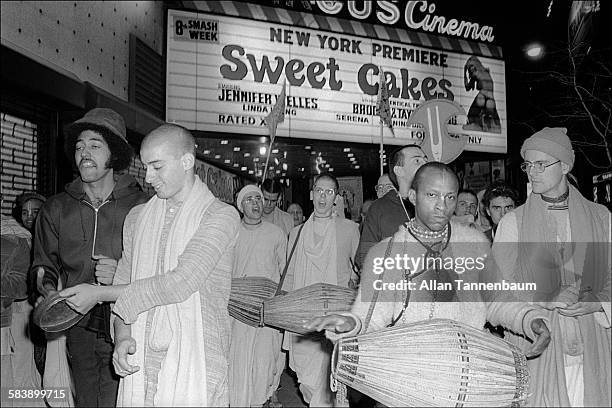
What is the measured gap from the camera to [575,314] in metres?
3.29

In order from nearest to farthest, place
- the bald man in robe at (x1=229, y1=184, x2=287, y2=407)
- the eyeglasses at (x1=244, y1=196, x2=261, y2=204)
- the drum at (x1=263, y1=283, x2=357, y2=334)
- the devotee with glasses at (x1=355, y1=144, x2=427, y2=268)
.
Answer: the devotee with glasses at (x1=355, y1=144, x2=427, y2=268)
the drum at (x1=263, y1=283, x2=357, y2=334)
the bald man in robe at (x1=229, y1=184, x2=287, y2=407)
the eyeglasses at (x1=244, y1=196, x2=261, y2=204)

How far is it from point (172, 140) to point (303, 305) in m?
2.26

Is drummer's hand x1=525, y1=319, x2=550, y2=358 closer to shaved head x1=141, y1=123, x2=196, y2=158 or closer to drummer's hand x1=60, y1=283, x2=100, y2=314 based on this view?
shaved head x1=141, y1=123, x2=196, y2=158

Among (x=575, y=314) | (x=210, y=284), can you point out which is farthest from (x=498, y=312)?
(x=210, y=284)

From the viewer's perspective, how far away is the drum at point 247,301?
16.8 ft

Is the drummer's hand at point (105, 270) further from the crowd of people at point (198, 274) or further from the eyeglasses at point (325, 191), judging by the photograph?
the eyeglasses at point (325, 191)

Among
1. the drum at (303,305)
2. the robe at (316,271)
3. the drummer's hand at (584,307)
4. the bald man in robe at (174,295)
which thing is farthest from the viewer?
the robe at (316,271)

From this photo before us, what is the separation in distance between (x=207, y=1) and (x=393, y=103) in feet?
11.2

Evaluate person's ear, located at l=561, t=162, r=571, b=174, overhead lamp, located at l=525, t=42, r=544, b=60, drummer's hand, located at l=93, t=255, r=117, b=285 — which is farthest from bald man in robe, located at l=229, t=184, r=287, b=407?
overhead lamp, located at l=525, t=42, r=544, b=60

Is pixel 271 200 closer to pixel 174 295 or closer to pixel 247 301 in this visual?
pixel 247 301

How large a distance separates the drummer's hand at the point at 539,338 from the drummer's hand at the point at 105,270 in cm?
209

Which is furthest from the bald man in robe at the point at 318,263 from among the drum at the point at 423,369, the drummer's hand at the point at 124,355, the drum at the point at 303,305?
the drum at the point at 423,369

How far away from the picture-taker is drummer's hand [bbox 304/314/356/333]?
2551 millimetres

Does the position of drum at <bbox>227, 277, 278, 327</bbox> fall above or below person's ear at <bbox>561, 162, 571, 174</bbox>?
below
